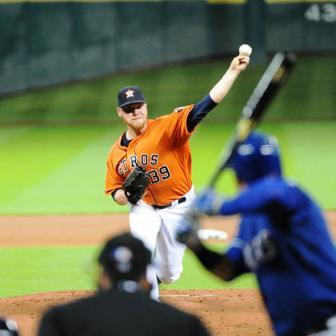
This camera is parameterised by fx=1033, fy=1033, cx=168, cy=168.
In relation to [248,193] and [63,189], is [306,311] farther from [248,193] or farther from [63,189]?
[63,189]

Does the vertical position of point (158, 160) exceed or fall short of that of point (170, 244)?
it exceeds it

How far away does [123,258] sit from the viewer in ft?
12.1

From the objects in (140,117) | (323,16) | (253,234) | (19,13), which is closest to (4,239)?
(140,117)

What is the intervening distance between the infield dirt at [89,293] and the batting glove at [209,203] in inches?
135

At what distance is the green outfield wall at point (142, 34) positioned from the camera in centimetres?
2392

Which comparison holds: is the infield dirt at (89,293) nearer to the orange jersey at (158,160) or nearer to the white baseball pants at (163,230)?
the white baseball pants at (163,230)

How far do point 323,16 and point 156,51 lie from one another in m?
4.03

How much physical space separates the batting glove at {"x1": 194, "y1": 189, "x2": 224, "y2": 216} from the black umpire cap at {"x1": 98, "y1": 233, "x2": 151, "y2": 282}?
2.91ft

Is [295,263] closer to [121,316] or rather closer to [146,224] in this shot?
[121,316]

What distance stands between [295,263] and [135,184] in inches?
133

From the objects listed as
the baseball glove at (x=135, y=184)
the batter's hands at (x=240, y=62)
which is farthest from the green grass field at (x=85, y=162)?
the batter's hands at (x=240, y=62)

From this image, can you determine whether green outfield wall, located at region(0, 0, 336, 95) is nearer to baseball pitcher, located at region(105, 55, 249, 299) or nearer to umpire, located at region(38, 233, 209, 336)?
baseball pitcher, located at region(105, 55, 249, 299)

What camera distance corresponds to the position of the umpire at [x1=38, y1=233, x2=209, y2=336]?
140 inches

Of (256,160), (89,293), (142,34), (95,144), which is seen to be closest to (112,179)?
(89,293)
